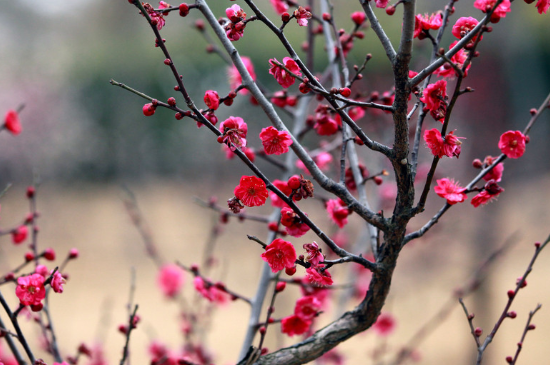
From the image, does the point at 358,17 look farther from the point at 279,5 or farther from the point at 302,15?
the point at 302,15

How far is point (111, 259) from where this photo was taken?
7.99 metres

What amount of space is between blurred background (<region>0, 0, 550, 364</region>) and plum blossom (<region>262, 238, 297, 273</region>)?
2381 mm

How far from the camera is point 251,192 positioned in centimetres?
83

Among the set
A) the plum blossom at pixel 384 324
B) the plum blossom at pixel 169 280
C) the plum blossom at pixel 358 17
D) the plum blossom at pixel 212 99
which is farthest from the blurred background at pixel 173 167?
the plum blossom at pixel 212 99

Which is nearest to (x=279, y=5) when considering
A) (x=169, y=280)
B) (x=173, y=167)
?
(x=169, y=280)

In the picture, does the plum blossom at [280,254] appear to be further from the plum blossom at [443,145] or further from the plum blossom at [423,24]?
the plum blossom at [423,24]

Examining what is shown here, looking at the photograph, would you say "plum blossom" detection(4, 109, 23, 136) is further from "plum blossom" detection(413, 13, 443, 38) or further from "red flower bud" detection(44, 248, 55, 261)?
"plum blossom" detection(413, 13, 443, 38)

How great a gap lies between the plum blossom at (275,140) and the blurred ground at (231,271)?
1.06 meters

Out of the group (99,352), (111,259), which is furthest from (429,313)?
(111,259)

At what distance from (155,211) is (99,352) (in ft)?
23.8

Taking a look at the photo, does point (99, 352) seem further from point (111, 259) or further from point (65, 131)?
point (65, 131)

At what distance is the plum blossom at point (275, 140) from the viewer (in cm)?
81

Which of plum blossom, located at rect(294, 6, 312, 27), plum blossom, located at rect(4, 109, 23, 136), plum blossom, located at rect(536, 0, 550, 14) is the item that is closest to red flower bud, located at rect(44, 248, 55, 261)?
plum blossom, located at rect(4, 109, 23, 136)

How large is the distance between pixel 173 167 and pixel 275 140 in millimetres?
8875
